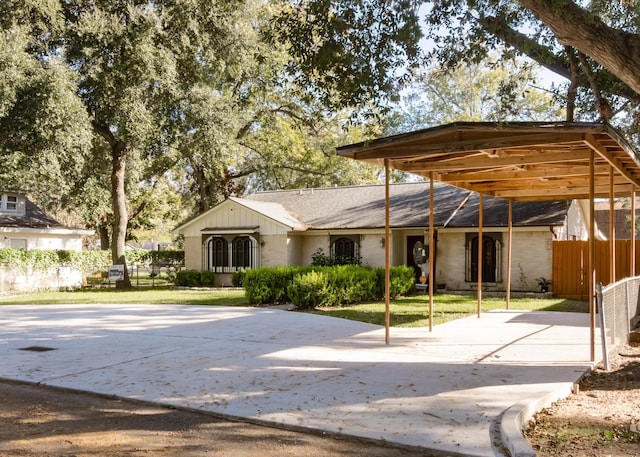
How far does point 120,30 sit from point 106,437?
809 inches

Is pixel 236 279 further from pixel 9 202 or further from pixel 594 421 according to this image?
pixel 594 421

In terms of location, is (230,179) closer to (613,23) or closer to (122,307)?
(122,307)

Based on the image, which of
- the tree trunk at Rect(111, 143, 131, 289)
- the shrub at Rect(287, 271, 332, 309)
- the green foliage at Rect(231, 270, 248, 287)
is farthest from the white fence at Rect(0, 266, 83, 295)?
the shrub at Rect(287, 271, 332, 309)

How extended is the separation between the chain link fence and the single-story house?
922 centimetres

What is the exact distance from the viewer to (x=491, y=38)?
11.9 meters

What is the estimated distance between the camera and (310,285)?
50.3 feet

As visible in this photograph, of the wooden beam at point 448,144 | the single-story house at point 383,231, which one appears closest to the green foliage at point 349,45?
the wooden beam at point 448,144

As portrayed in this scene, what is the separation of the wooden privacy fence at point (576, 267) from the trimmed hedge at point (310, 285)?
6532 millimetres

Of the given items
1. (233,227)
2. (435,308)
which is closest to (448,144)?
(435,308)

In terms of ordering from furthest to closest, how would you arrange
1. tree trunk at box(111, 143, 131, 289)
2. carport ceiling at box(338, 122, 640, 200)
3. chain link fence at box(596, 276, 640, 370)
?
tree trunk at box(111, 143, 131, 289), carport ceiling at box(338, 122, 640, 200), chain link fence at box(596, 276, 640, 370)

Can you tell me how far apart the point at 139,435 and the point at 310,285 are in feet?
34.3

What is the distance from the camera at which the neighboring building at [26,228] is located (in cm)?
2819

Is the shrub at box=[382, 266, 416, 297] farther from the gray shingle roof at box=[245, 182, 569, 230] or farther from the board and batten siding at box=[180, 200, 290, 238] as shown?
the board and batten siding at box=[180, 200, 290, 238]

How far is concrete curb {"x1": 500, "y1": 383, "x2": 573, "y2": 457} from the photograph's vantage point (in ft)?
14.4
